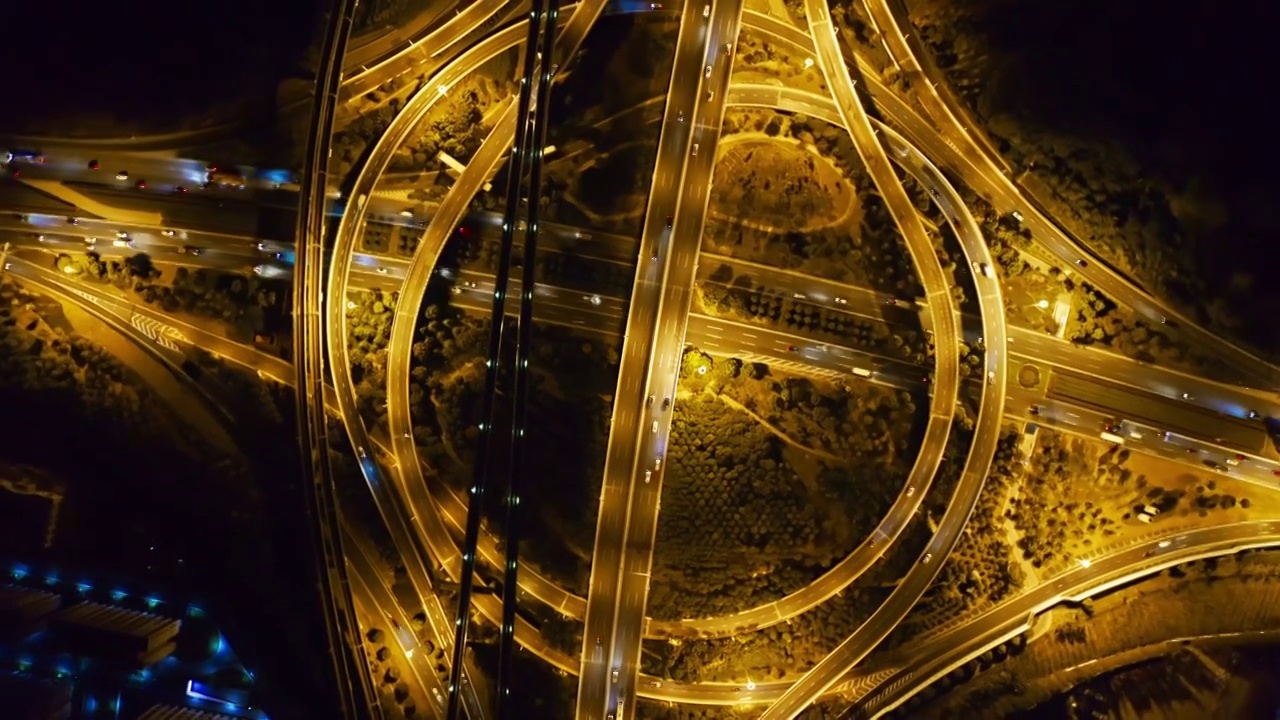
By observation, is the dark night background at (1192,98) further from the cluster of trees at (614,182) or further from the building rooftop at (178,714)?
the building rooftop at (178,714)

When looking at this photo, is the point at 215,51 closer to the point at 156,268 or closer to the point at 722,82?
the point at 156,268

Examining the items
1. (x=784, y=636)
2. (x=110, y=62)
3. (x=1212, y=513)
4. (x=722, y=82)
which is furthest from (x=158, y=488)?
(x=1212, y=513)

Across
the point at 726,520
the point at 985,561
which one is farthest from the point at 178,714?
the point at 985,561

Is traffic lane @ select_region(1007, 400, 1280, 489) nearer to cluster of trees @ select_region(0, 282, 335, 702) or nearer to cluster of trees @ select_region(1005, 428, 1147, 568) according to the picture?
cluster of trees @ select_region(1005, 428, 1147, 568)

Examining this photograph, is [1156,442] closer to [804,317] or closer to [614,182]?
[804,317]

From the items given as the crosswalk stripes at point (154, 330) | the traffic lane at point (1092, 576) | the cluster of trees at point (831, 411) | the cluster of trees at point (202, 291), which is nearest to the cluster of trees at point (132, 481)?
the crosswalk stripes at point (154, 330)

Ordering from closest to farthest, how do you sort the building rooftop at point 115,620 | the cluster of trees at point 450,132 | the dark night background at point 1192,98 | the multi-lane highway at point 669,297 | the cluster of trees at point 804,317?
the building rooftop at point 115,620
the dark night background at point 1192,98
the multi-lane highway at point 669,297
the cluster of trees at point 804,317
the cluster of trees at point 450,132

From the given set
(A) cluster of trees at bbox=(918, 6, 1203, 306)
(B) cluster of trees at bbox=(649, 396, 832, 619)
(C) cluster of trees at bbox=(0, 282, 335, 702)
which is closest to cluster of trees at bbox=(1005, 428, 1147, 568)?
(A) cluster of trees at bbox=(918, 6, 1203, 306)
